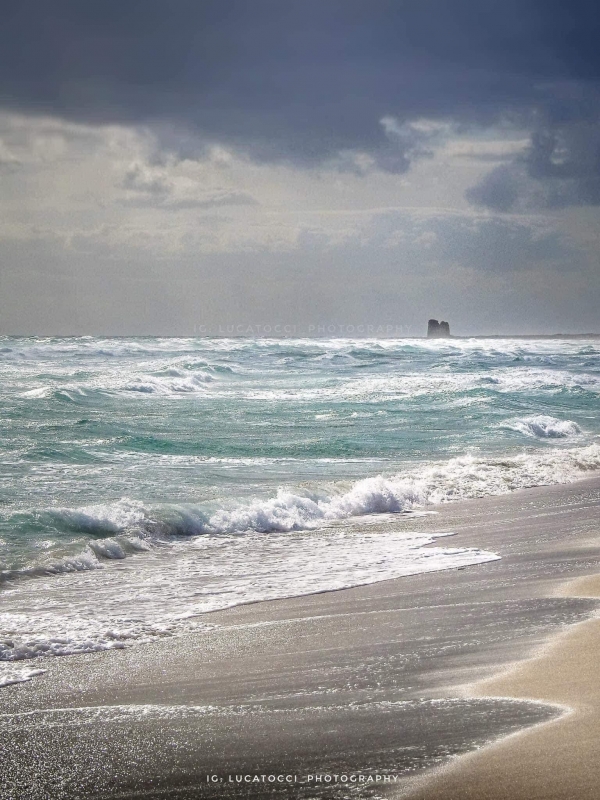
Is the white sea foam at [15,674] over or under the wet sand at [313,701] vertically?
under

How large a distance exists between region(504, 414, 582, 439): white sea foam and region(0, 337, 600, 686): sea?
77 mm

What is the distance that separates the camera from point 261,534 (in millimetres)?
9961

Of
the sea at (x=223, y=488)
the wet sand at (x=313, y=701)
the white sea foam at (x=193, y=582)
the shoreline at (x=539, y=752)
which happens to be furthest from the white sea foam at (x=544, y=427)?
the shoreline at (x=539, y=752)

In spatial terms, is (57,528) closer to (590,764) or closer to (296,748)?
(296,748)

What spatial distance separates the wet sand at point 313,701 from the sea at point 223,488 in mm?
558

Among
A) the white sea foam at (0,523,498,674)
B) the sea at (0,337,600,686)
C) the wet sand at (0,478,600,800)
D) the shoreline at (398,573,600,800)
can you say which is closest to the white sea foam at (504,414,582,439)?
the sea at (0,337,600,686)

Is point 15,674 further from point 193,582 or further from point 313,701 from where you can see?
point 193,582

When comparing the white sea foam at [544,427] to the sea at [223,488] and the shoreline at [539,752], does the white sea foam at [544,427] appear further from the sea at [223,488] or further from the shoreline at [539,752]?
the shoreline at [539,752]

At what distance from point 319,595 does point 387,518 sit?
4.12m

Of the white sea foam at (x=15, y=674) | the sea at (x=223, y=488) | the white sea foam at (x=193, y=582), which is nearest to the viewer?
the white sea foam at (x=15, y=674)

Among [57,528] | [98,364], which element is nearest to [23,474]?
[57,528]

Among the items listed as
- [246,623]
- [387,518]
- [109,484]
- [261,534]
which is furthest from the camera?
[109,484]

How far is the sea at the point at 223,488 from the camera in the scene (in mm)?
6992

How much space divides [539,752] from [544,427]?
17.4 metres
